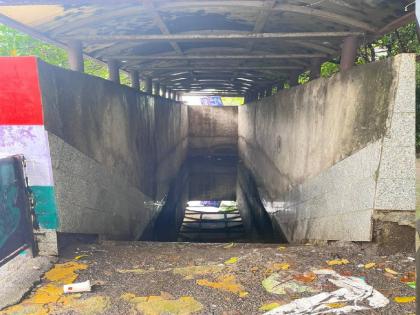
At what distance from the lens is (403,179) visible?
3.78 m

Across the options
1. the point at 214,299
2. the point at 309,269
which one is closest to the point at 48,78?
the point at 214,299

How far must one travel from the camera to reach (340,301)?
3010 mm

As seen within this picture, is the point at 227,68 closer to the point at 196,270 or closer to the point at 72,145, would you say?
the point at 72,145

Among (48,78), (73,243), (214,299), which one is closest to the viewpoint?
(214,299)

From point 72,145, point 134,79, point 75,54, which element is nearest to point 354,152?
point 72,145

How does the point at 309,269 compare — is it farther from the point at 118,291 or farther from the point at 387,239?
the point at 118,291

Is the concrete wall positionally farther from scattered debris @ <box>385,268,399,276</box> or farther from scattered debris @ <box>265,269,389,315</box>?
scattered debris @ <box>265,269,389,315</box>

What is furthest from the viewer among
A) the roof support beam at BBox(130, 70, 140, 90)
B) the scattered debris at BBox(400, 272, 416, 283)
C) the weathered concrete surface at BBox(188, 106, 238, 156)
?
the weathered concrete surface at BBox(188, 106, 238, 156)

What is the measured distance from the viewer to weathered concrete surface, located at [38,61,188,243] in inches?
161

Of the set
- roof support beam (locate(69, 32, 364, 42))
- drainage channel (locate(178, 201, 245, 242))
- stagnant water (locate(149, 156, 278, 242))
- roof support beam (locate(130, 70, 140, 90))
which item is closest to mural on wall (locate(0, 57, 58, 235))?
roof support beam (locate(69, 32, 364, 42))

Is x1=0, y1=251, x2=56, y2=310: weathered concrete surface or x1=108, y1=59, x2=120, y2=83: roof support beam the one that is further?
x1=108, y1=59, x2=120, y2=83: roof support beam

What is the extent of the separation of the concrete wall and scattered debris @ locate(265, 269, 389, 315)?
1.02m

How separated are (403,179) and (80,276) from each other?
12.7ft

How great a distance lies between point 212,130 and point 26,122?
22.5 metres
